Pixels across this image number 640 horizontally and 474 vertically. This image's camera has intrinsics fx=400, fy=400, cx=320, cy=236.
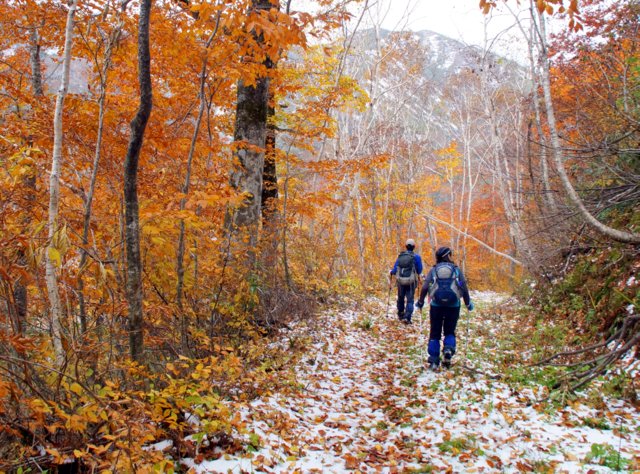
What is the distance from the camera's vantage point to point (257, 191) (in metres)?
7.04

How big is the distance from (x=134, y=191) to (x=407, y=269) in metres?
6.67

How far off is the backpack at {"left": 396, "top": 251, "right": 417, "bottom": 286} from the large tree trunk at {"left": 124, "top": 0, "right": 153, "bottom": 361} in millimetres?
6486

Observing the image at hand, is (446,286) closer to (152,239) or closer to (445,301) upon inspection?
(445,301)

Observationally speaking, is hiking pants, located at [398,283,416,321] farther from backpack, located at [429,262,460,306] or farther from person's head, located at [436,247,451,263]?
backpack, located at [429,262,460,306]

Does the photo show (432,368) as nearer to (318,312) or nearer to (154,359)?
(318,312)

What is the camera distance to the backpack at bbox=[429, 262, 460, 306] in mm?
5902

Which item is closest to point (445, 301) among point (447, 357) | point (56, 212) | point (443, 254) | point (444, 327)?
point (444, 327)

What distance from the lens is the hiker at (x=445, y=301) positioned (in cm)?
591

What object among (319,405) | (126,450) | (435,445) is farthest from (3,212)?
(435,445)

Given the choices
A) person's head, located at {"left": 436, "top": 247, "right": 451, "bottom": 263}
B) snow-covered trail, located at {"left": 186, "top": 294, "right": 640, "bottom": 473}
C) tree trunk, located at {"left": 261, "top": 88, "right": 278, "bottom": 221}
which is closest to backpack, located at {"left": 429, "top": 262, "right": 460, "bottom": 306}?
person's head, located at {"left": 436, "top": 247, "right": 451, "bottom": 263}

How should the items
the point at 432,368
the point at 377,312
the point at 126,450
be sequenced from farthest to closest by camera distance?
the point at 377,312
the point at 432,368
the point at 126,450

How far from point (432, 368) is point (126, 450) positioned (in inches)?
178

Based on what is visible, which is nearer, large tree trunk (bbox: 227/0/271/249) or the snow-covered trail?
the snow-covered trail

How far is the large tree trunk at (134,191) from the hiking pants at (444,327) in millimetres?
4211
